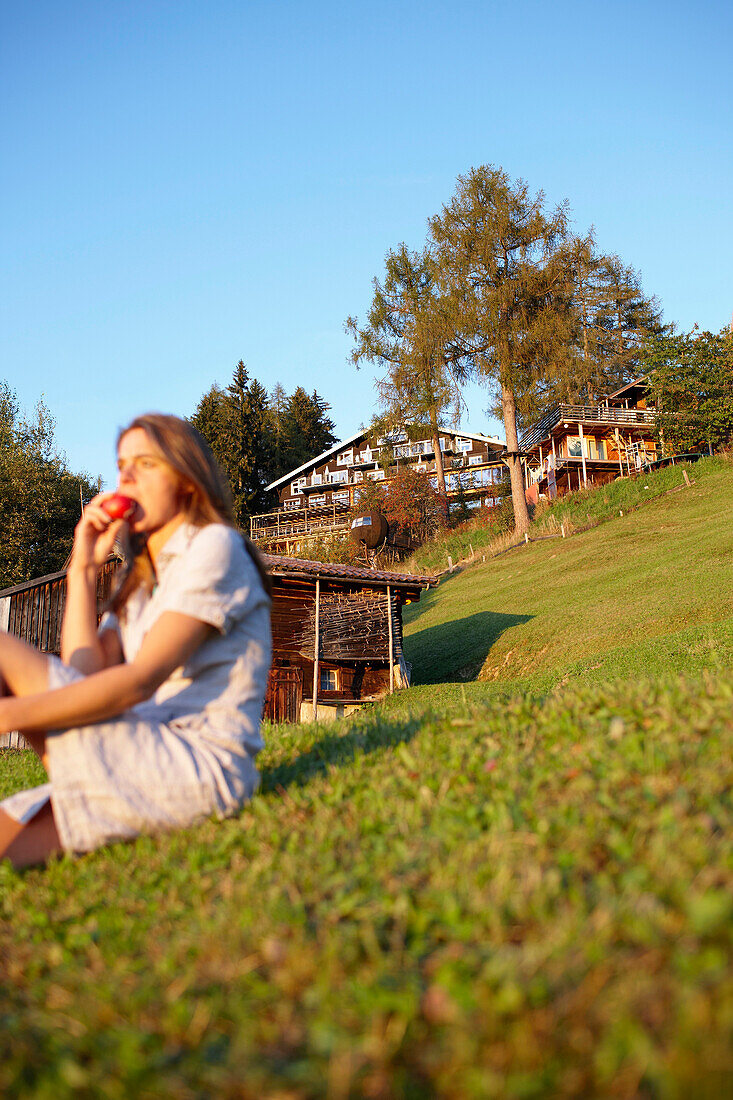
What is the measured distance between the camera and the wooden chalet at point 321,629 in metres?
19.5

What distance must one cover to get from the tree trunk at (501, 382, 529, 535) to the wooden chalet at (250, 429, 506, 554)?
41.5 ft

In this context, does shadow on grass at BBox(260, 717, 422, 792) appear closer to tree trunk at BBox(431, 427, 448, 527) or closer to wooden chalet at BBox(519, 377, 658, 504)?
wooden chalet at BBox(519, 377, 658, 504)

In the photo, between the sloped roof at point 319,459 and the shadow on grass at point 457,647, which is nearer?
the shadow on grass at point 457,647

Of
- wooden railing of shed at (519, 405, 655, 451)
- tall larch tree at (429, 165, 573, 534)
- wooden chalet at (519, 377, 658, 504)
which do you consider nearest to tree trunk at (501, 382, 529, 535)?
tall larch tree at (429, 165, 573, 534)

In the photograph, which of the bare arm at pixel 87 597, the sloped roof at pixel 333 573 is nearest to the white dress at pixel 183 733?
the bare arm at pixel 87 597

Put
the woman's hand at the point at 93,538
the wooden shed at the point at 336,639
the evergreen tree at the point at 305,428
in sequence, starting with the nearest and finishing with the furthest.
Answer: the woman's hand at the point at 93,538
the wooden shed at the point at 336,639
the evergreen tree at the point at 305,428

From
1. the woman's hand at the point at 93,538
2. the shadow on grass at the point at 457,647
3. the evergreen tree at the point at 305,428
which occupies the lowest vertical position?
the shadow on grass at the point at 457,647

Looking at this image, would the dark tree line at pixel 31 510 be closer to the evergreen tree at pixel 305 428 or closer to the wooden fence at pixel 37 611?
the wooden fence at pixel 37 611

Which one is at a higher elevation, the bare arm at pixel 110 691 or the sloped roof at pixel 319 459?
the sloped roof at pixel 319 459

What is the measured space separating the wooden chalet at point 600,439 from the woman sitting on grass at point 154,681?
38.2m

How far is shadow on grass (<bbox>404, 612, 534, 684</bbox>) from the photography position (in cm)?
2088

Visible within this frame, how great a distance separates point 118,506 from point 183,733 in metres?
0.99

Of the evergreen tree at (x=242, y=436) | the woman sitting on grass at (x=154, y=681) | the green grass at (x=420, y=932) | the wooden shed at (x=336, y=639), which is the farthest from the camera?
the evergreen tree at (x=242, y=436)

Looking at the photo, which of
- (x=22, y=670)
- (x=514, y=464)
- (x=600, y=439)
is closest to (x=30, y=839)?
(x=22, y=670)
